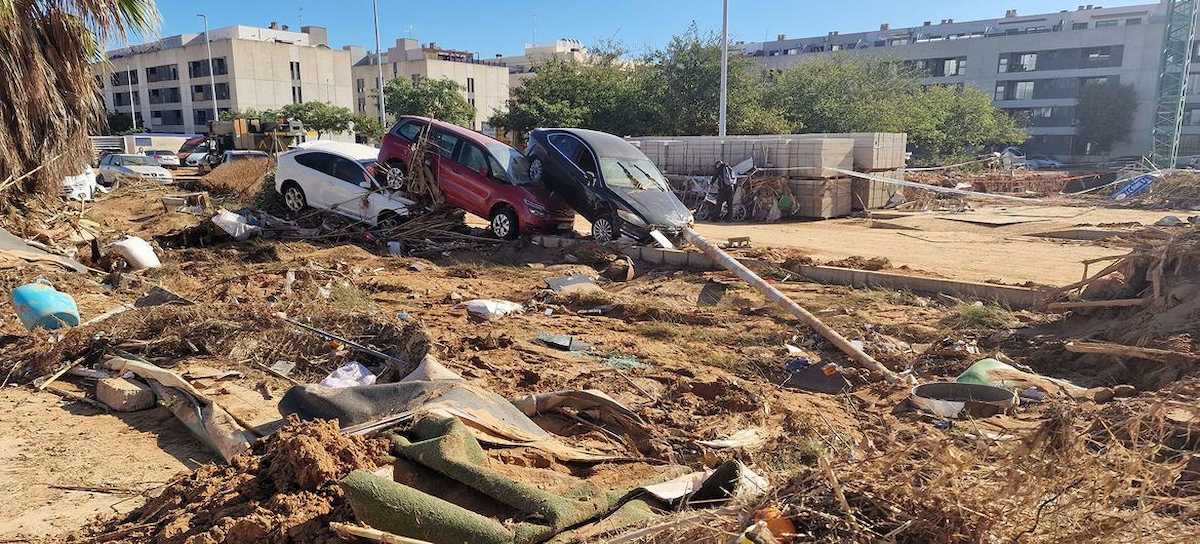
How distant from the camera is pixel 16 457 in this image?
4.69 meters

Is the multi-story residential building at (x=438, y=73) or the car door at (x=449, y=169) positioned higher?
the multi-story residential building at (x=438, y=73)

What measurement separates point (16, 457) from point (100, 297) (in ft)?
15.7

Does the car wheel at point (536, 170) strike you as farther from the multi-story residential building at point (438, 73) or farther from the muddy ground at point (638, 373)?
the multi-story residential building at point (438, 73)

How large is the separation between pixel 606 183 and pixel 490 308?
4.72 m

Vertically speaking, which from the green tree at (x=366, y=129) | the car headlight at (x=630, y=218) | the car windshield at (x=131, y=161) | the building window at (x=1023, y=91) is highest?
the building window at (x=1023, y=91)

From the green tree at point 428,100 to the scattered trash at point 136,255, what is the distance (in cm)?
3767

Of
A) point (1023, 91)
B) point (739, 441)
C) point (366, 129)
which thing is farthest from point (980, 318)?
point (1023, 91)

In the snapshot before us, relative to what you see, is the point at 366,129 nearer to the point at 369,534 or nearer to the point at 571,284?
the point at 571,284

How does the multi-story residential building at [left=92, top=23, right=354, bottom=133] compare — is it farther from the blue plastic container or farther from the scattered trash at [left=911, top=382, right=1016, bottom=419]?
the scattered trash at [left=911, top=382, right=1016, bottom=419]

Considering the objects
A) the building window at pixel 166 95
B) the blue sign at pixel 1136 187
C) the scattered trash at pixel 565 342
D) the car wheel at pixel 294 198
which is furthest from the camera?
the building window at pixel 166 95

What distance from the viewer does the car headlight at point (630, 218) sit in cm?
1230

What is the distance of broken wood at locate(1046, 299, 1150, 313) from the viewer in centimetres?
705

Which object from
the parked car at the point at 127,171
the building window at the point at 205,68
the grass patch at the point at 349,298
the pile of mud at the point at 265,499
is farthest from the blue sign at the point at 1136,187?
the building window at the point at 205,68

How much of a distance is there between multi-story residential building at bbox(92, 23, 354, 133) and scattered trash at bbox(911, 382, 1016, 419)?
252 feet
